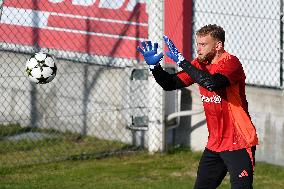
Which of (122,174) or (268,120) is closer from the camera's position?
(122,174)

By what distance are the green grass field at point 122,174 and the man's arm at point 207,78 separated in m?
2.87

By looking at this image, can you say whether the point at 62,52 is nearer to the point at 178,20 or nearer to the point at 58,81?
the point at 58,81

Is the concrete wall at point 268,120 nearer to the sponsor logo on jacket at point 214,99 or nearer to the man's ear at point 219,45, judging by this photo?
the sponsor logo on jacket at point 214,99

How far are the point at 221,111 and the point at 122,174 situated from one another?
3.11 metres

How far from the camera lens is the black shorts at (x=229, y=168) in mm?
6766

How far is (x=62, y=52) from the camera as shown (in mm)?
11797

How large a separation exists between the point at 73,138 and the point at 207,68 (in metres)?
4.92

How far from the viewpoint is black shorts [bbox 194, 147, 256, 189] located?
22.2 feet

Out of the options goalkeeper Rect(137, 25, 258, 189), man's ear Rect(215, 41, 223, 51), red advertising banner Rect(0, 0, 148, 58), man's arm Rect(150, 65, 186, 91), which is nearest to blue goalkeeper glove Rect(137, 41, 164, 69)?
goalkeeper Rect(137, 25, 258, 189)

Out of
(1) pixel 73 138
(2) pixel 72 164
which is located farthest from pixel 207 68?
(1) pixel 73 138

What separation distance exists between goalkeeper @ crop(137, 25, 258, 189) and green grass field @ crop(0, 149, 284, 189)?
2.18m

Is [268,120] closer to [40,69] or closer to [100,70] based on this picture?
[100,70]

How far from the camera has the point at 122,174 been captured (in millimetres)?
9727

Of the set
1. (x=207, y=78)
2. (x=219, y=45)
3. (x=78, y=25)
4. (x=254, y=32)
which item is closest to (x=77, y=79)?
(x=78, y=25)
